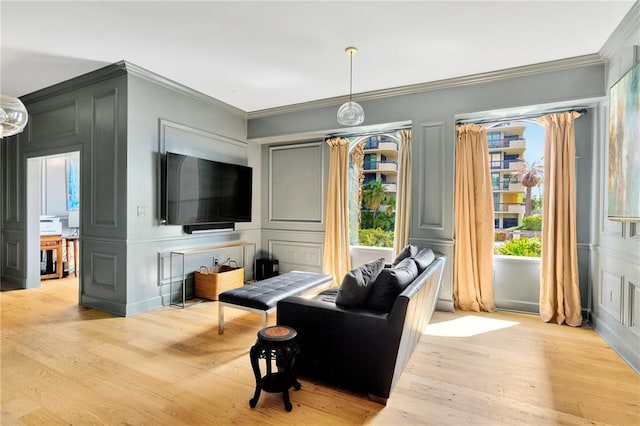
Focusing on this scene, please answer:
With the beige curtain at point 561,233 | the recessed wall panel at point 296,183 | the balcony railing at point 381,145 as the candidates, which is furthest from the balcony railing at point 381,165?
the beige curtain at point 561,233

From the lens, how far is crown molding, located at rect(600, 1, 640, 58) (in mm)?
2566

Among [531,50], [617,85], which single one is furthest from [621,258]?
[531,50]

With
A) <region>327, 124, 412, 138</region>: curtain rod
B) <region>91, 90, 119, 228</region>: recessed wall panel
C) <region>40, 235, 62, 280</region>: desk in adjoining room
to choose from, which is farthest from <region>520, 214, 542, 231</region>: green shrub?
<region>40, 235, 62, 280</region>: desk in adjoining room

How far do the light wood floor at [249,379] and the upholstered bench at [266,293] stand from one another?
13.0 inches

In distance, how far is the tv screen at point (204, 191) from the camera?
408 centimetres

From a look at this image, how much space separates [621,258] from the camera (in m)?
2.92

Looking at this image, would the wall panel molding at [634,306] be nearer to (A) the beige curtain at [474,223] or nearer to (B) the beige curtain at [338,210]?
(A) the beige curtain at [474,223]

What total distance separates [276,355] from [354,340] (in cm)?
52

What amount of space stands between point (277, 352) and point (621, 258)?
3151 mm

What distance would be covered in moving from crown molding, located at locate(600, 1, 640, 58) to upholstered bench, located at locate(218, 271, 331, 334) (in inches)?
144

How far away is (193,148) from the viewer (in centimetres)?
455

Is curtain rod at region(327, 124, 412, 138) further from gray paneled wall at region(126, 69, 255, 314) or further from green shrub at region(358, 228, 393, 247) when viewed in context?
gray paneled wall at region(126, 69, 255, 314)

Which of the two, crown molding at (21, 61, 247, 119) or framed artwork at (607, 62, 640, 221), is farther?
crown molding at (21, 61, 247, 119)

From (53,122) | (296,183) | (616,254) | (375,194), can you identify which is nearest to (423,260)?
(616,254)
